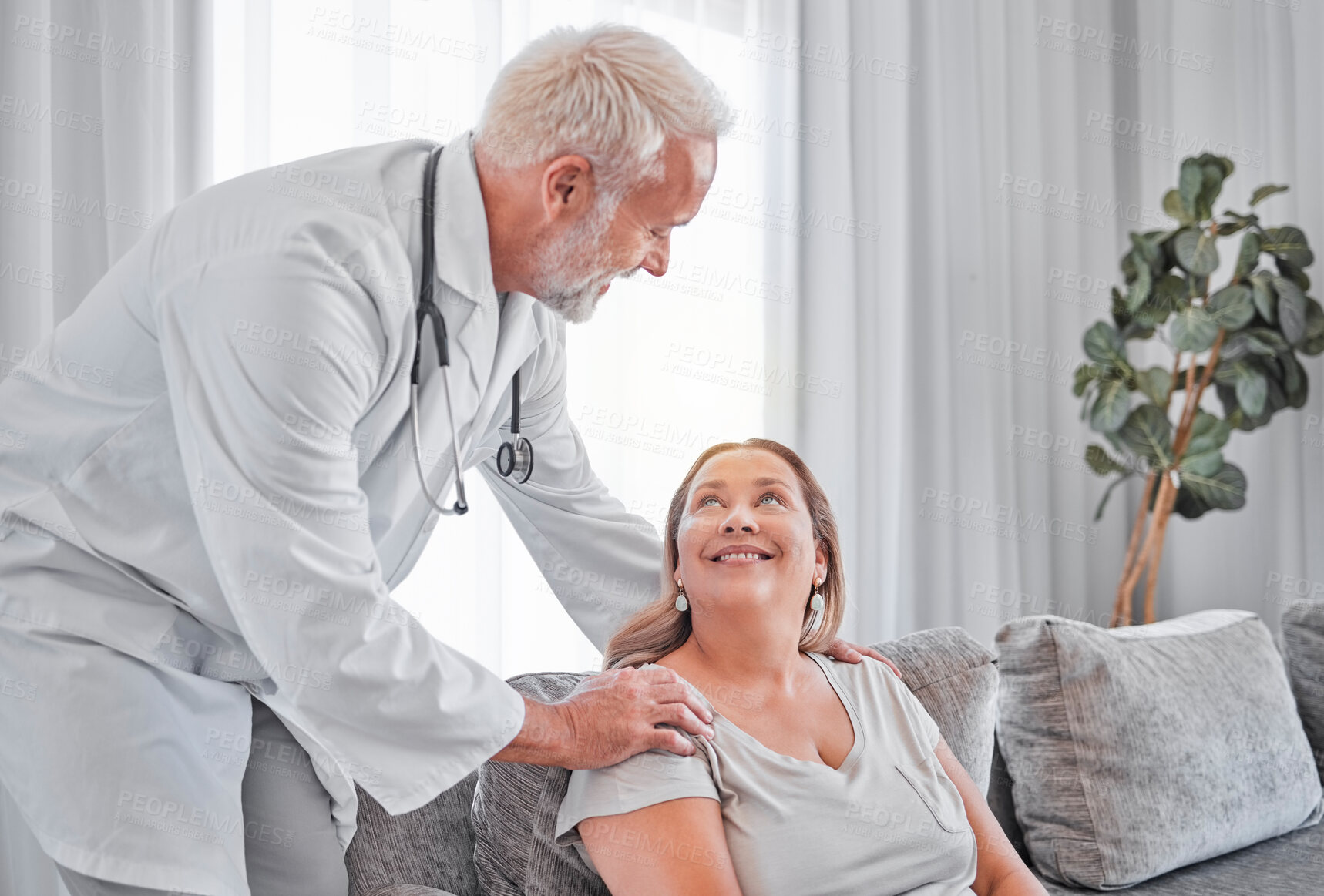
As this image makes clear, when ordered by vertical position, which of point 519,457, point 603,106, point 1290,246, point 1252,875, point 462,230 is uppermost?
point 1290,246

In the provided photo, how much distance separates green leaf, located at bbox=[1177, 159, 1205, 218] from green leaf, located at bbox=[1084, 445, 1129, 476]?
2.53ft

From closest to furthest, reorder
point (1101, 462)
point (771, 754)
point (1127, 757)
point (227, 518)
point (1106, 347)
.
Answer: point (227, 518), point (771, 754), point (1127, 757), point (1106, 347), point (1101, 462)

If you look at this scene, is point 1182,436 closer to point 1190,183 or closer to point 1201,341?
point 1201,341

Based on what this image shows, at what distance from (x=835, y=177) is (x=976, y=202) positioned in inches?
26.1

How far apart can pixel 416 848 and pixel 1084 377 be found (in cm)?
268

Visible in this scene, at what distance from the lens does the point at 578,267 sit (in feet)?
4.21

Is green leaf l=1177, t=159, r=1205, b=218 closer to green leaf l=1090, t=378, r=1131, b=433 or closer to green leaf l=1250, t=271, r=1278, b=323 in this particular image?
green leaf l=1250, t=271, r=1278, b=323

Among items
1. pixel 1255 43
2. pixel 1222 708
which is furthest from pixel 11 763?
pixel 1255 43

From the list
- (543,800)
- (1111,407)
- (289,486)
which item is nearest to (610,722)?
(543,800)

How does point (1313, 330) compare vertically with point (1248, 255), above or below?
below

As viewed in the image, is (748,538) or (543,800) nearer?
(543,800)

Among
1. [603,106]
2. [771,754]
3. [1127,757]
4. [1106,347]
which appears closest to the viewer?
[603,106]

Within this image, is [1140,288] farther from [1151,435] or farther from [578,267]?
[578,267]

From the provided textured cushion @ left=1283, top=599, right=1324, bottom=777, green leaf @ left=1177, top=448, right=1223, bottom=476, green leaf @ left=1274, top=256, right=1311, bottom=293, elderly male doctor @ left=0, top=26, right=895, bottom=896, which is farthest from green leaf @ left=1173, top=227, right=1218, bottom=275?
elderly male doctor @ left=0, top=26, right=895, bottom=896
